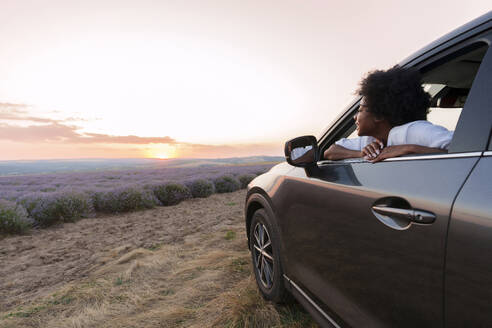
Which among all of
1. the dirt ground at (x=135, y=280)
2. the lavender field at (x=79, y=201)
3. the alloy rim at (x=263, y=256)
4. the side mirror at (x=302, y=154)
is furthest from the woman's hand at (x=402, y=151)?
the lavender field at (x=79, y=201)

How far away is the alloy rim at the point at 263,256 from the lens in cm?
231

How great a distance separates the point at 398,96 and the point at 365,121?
0.68 ft

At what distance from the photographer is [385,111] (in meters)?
1.48

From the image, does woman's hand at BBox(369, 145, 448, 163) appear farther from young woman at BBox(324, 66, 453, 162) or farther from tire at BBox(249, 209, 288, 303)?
tire at BBox(249, 209, 288, 303)

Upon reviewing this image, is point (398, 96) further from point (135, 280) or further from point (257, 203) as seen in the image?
point (135, 280)

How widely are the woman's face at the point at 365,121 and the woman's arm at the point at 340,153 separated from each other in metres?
0.13

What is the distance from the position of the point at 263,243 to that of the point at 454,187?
1.72 meters

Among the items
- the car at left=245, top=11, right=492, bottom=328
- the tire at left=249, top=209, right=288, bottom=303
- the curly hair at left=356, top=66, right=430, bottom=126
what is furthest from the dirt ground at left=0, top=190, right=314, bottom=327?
the curly hair at left=356, top=66, right=430, bottom=126

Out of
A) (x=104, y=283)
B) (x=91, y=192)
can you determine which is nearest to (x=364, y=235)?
(x=104, y=283)

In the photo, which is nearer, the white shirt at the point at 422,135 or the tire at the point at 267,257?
the white shirt at the point at 422,135

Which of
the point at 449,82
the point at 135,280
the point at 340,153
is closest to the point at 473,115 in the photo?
the point at 340,153

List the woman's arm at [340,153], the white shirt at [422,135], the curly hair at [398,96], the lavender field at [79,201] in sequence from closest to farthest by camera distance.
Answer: the white shirt at [422,135] < the curly hair at [398,96] < the woman's arm at [340,153] < the lavender field at [79,201]

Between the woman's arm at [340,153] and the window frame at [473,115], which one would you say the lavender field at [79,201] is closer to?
the woman's arm at [340,153]

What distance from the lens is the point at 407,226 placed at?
3.18ft
